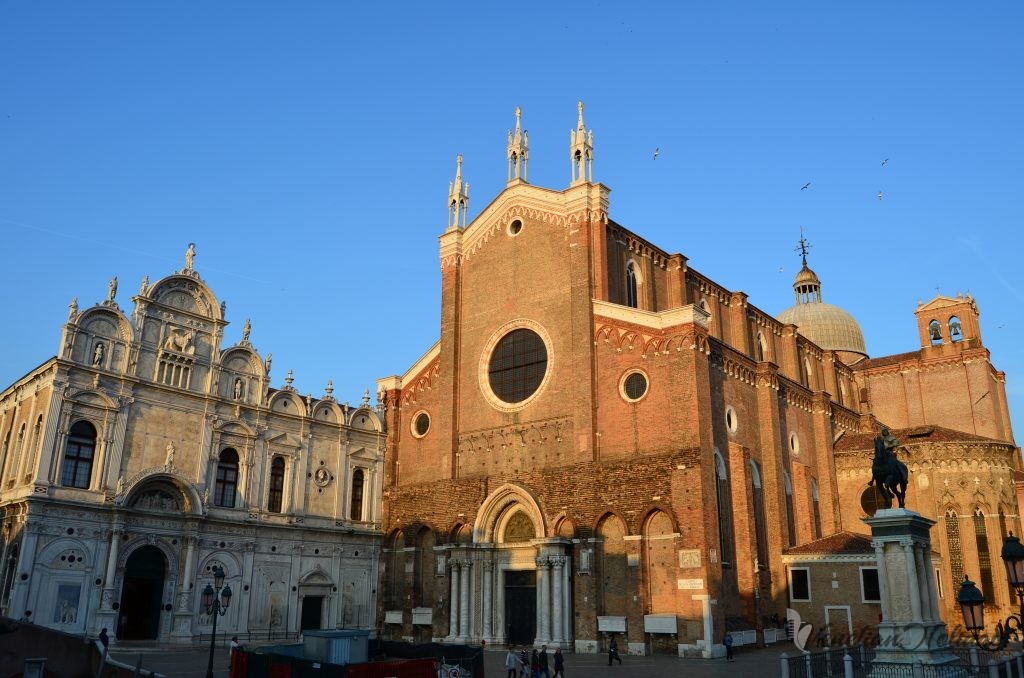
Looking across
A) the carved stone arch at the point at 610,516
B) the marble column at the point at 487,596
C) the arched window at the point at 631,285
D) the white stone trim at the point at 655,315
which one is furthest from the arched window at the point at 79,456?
the arched window at the point at 631,285

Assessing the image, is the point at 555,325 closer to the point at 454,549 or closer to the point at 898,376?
the point at 454,549

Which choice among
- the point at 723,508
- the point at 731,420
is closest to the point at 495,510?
the point at 723,508

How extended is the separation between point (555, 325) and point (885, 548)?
1747 centimetres

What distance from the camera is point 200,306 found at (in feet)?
110

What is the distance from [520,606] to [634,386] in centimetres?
946

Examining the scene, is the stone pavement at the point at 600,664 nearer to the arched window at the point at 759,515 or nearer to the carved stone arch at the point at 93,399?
the arched window at the point at 759,515

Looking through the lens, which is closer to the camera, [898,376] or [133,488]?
[133,488]

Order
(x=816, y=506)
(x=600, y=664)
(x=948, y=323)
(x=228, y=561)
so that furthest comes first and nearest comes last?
(x=948, y=323) < (x=816, y=506) < (x=228, y=561) < (x=600, y=664)

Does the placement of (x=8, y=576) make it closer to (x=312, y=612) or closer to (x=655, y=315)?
(x=312, y=612)

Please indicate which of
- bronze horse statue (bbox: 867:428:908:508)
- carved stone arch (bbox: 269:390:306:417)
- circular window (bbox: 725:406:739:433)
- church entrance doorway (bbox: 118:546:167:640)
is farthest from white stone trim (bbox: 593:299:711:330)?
church entrance doorway (bbox: 118:546:167:640)

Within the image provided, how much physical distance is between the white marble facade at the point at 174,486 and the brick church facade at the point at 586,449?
2.85 meters

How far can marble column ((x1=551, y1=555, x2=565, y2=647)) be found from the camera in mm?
28922

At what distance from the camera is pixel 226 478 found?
33281mm

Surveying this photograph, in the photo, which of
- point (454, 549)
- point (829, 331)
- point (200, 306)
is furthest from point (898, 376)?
point (200, 306)
